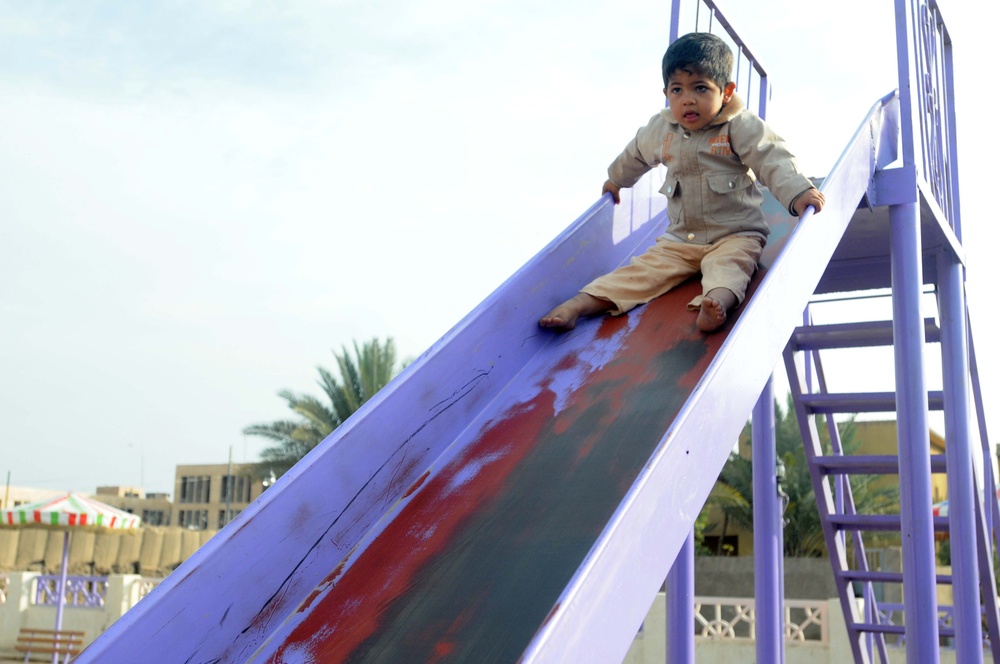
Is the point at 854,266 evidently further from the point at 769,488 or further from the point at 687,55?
the point at 687,55

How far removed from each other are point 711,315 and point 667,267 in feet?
1.75

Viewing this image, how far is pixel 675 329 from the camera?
124 inches

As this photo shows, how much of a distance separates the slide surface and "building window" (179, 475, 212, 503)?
42215 mm

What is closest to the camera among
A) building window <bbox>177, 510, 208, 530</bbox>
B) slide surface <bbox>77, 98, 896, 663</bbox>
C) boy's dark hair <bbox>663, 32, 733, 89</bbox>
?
slide surface <bbox>77, 98, 896, 663</bbox>

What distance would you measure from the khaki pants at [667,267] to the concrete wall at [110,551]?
22000 millimetres

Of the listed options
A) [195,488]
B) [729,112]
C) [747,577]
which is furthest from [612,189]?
[195,488]

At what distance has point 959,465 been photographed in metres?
4.64

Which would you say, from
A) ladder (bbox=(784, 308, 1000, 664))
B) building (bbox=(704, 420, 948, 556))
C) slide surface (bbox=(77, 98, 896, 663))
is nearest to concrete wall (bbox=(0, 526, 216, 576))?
building (bbox=(704, 420, 948, 556))

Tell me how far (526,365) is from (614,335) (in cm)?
30

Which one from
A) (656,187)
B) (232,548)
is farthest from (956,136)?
(232,548)

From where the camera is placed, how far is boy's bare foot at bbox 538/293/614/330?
336cm

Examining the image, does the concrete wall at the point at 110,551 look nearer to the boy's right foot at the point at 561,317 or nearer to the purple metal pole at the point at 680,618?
the purple metal pole at the point at 680,618

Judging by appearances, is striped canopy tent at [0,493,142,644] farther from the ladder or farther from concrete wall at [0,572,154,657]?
the ladder

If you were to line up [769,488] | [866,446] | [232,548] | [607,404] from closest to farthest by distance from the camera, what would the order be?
1. [232,548]
2. [607,404]
3. [769,488]
4. [866,446]
